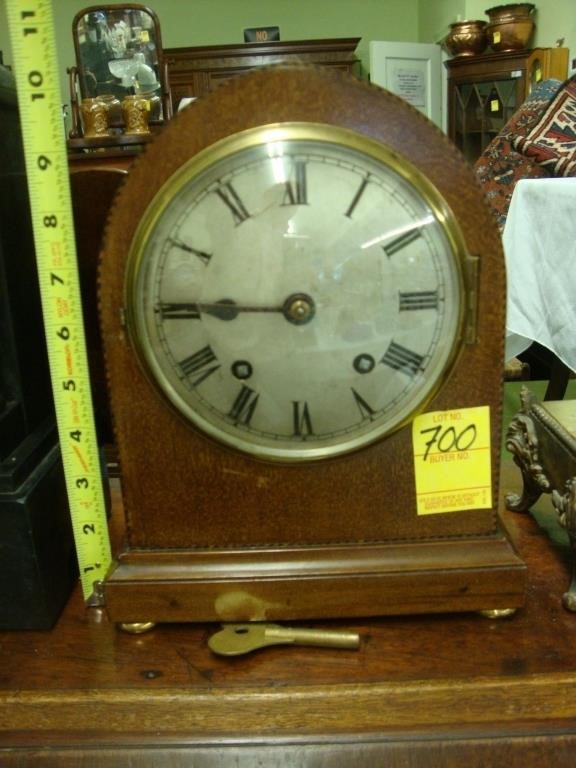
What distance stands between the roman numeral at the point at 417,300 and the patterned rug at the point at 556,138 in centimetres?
194

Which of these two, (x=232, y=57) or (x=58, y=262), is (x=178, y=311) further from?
(x=232, y=57)

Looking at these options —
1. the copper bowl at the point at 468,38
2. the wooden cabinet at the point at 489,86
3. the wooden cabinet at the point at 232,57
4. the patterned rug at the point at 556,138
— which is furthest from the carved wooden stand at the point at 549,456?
the wooden cabinet at the point at 232,57

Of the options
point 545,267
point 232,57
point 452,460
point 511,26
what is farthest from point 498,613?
point 232,57

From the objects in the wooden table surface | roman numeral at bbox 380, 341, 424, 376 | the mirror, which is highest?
the mirror

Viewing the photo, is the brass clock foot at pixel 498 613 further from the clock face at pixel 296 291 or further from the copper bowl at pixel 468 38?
the copper bowl at pixel 468 38

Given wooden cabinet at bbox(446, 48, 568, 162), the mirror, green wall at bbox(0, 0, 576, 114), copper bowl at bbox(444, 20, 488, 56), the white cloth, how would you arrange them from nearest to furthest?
the white cloth, the mirror, wooden cabinet at bbox(446, 48, 568, 162), copper bowl at bbox(444, 20, 488, 56), green wall at bbox(0, 0, 576, 114)

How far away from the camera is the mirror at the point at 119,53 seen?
2.51m

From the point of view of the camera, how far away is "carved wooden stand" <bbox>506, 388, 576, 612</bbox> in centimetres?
73

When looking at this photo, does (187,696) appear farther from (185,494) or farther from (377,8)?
(377,8)

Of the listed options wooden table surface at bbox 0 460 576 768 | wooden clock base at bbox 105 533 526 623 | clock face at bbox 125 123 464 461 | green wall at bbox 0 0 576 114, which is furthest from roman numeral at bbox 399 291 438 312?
green wall at bbox 0 0 576 114

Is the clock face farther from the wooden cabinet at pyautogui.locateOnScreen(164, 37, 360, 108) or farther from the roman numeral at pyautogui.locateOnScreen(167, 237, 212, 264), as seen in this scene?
the wooden cabinet at pyautogui.locateOnScreen(164, 37, 360, 108)

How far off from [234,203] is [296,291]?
0.09 m

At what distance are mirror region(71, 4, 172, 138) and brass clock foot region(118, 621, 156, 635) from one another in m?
2.12

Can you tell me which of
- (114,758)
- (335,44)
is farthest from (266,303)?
(335,44)
